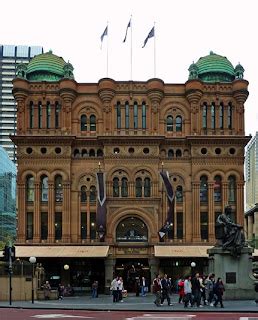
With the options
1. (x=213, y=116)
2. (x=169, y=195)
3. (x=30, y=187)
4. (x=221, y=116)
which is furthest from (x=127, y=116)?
(x=30, y=187)

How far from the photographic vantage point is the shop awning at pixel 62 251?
228 feet

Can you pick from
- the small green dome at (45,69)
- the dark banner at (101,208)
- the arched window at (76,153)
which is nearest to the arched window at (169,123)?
the dark banner at (101,208)

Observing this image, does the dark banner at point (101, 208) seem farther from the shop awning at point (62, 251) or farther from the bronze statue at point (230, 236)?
the bronze statue at point (230, 236)

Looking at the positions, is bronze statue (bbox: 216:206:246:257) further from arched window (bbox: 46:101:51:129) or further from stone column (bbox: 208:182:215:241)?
arched window (bbox: 46:101:51:129)

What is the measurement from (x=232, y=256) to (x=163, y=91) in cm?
3810

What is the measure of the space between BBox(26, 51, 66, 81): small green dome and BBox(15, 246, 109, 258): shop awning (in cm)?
1951

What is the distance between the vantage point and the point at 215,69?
259ft

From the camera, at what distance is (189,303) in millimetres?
42250

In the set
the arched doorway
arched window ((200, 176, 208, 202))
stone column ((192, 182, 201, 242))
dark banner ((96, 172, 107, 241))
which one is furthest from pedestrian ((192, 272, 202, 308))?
arched window ((200, 176, 208, 202))

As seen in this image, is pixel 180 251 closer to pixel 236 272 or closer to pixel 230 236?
pixel 236 272

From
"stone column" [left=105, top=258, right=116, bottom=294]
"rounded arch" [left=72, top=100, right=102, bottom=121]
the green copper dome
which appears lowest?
"stone column" [left=105, top=258, right=116, bottom=294]

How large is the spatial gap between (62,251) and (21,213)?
6.63 m

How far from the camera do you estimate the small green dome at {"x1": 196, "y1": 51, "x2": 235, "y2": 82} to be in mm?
78688

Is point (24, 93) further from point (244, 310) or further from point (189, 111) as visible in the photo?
point (244, 310)
